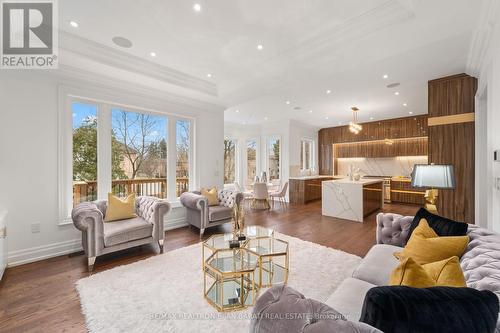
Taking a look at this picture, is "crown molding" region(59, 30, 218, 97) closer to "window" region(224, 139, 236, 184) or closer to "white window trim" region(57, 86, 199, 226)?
"white window trim" region(57, 86, 199, 226)

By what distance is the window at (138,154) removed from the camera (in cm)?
399

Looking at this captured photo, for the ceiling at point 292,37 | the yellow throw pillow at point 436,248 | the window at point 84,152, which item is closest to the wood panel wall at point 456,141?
the ceiling at point 292,37

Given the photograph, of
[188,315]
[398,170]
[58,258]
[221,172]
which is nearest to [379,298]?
[188,315]

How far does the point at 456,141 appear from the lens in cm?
377

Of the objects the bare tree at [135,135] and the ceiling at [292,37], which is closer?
the ceiling at [292,37]

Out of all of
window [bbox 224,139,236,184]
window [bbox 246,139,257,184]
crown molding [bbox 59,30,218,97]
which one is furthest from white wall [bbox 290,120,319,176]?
crown molding [bbox 59,30,218,97]

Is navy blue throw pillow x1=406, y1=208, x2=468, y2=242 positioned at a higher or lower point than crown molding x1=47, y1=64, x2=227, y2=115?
lower

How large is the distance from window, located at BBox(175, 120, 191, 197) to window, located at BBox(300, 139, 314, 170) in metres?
5.12

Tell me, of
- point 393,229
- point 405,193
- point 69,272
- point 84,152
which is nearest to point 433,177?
point 393,229

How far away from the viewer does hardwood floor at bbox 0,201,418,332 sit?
6.19ft

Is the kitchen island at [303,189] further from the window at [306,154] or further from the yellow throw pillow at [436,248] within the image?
the yellow throw pillow at [436,248]

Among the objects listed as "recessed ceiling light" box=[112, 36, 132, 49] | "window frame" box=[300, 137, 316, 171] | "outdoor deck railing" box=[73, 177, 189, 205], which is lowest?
"outdoor deck railing" box=[73, 177, 189, 205]

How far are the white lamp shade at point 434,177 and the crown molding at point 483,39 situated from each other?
148 cm

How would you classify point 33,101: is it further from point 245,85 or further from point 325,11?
point 325,11
